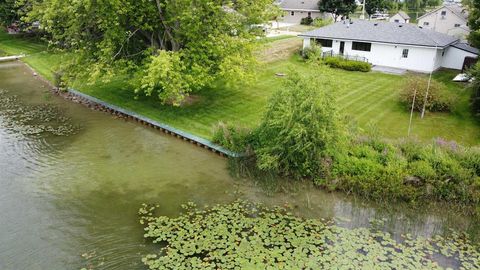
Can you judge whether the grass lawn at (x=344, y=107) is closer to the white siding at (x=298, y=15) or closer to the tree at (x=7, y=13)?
the tree at (x=7, y=13)

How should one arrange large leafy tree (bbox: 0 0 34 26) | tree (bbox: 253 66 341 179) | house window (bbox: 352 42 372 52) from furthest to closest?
large leafy tree (bbox: 0 0 34 26) < house window (bbox: 352 42 372 52) < tree (bbox: 253 66 341 179)

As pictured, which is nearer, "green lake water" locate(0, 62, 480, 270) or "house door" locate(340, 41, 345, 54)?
"green lake water" locate(0, 62, 480, 270)

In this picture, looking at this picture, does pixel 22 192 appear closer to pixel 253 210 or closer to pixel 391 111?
pixel 253 210

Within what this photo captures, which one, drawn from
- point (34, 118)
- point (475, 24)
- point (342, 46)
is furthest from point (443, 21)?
point (34, 118)

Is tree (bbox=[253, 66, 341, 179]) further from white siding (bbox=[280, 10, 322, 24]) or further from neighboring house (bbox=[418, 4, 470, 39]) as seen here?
white siding (bbox=[280, 10, 322, 24])

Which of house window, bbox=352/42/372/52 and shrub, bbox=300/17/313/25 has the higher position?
shrub, bbox=300/17/313/25

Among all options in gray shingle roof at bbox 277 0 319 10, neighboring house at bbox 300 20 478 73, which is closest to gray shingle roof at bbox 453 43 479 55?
neighboring house at bbox 300 20 478 73
